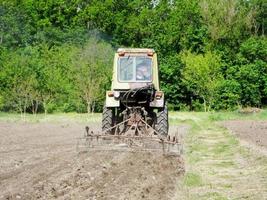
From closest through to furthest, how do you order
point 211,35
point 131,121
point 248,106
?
1. point 131,121
2. point 248,106
3. point 211,35

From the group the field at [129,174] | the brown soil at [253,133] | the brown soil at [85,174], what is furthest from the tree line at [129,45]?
the brown soil at [85,174]

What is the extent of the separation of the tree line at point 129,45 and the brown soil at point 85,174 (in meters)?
38.3

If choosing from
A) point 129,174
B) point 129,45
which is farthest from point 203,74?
point 129,174

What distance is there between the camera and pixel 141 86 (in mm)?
19906

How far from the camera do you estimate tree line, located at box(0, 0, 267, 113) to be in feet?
190

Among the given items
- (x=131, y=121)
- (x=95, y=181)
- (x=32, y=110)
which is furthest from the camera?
(x=32, y=110)

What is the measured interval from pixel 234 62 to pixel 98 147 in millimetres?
50841

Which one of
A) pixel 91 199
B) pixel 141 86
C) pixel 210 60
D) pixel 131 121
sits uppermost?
pixel 210 60

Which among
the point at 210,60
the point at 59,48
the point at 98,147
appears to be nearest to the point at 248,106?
the point at 210,60

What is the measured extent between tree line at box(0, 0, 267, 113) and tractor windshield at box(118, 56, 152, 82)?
3341cm

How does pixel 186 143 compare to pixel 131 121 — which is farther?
pixel 186 143

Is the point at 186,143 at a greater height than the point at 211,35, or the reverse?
the point at 211,35

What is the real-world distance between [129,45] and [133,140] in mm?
61926

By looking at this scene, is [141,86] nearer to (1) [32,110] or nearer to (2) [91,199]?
(2) [91,199]
